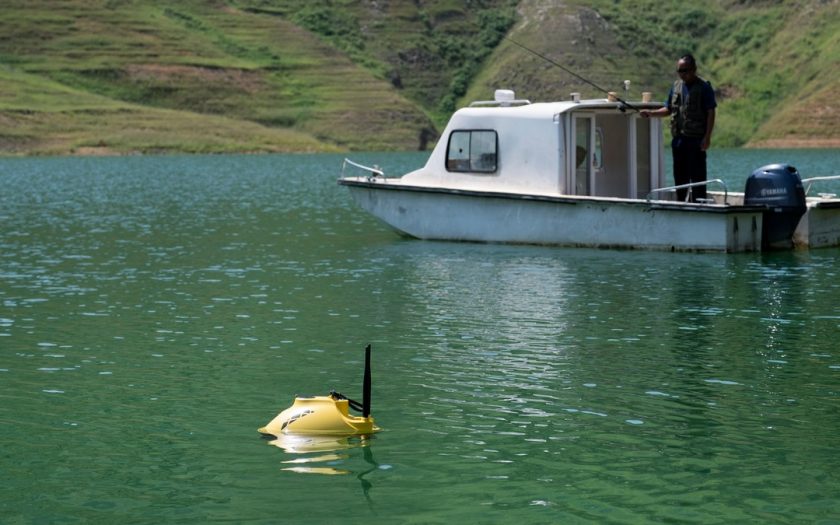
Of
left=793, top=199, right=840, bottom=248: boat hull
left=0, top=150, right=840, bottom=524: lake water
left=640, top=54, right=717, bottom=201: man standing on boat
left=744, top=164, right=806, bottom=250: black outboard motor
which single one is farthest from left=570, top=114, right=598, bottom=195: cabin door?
left=793, top=199, right=840, bottom=248: boat hull

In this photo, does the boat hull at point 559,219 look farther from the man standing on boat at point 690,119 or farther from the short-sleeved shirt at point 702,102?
the short-sleeved shirt at point 702,102

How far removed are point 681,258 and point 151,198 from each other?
114 ft

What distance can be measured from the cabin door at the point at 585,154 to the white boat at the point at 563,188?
0.07 feet

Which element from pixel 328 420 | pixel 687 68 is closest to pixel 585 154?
pixel 687 68

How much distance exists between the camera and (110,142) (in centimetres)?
15050

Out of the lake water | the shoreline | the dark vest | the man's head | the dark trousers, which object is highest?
the man's head

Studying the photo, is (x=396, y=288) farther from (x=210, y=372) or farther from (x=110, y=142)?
(x=110, y=142)

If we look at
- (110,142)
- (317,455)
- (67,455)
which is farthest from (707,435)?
(110,142)

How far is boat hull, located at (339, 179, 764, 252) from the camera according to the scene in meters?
29.3

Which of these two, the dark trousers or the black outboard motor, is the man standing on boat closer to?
the dark trousers

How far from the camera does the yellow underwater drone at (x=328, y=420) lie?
1352 centimetres

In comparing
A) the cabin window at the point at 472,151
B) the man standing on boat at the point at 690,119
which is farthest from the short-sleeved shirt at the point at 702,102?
the cabin window at the point at 472,151

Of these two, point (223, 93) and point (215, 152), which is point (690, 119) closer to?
point (215, 152)

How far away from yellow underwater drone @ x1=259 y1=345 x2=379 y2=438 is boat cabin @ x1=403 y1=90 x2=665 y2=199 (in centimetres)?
1777
